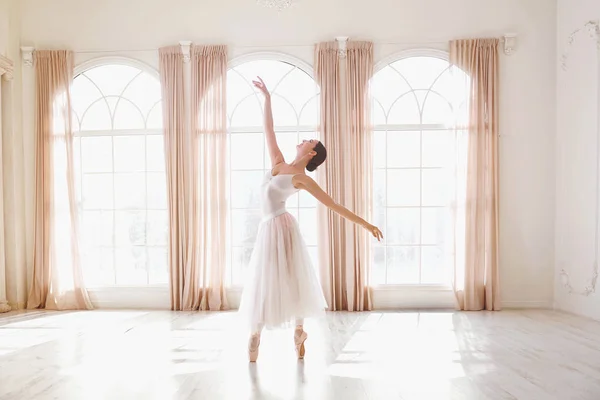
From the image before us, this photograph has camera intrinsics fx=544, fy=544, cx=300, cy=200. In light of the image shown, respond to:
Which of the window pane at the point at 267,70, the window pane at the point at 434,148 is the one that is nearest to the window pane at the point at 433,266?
the window pane at the point at 434,148

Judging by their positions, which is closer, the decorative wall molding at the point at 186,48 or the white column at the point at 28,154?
the decorative wall molding at the point at 186,48

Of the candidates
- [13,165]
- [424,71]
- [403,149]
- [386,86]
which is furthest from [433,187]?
[13,165]

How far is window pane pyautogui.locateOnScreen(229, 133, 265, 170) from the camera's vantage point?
21.0 ft

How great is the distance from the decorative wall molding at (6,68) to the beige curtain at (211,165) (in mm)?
2022

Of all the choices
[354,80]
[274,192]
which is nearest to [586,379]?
[274,192]

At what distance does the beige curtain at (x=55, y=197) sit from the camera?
20.2 ft

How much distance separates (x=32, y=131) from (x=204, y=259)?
2.49m

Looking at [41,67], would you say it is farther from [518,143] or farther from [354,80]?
[518,143]

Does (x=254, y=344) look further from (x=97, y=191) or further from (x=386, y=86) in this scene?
(x=386, y=86)

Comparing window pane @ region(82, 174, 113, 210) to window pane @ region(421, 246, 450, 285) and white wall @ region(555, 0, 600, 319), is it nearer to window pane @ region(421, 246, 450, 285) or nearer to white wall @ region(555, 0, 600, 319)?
window pane @ region(421, 246, 450, 285)

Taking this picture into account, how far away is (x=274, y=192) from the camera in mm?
3797

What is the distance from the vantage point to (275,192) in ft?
12.5

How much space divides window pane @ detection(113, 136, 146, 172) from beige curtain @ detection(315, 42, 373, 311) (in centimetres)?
226

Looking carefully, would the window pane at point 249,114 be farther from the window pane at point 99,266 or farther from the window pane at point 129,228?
the window pane at point 99,266
